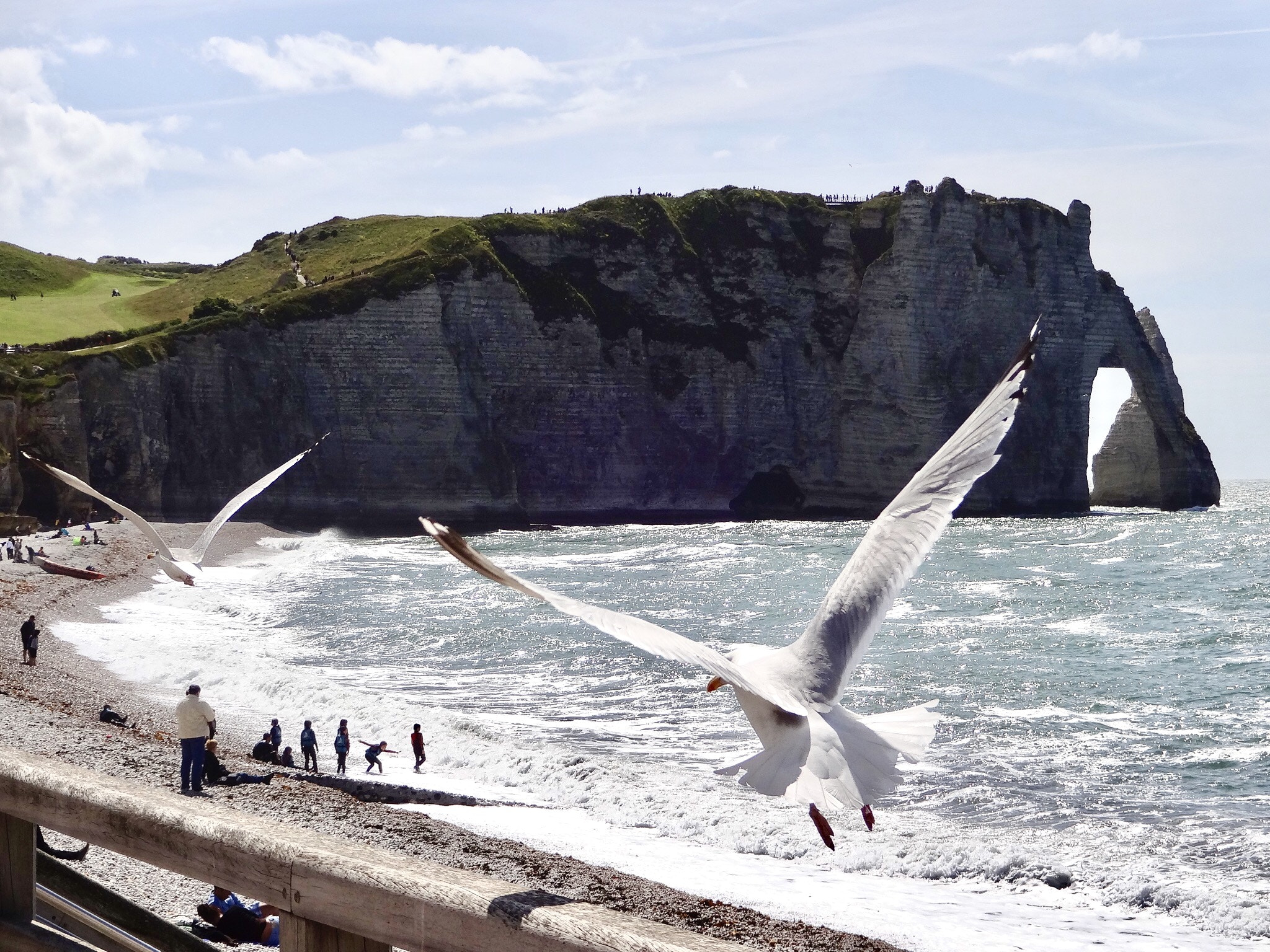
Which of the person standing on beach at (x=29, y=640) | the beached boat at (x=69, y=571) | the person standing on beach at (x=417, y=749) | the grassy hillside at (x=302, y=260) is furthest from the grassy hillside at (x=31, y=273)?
the person standing on beach at (x=417, y=749)

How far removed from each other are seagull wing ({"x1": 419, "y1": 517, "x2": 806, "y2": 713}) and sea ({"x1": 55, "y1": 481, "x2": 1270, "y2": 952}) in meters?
6.78

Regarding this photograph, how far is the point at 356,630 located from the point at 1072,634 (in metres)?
21.2

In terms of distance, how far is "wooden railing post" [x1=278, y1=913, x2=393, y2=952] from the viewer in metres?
3.03

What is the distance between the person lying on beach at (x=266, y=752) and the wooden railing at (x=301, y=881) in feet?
53.6

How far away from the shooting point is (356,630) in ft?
118

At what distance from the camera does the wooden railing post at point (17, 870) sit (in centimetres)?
350

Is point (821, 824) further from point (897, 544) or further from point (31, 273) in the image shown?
point (31, 273)

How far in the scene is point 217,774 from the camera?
16859 mm

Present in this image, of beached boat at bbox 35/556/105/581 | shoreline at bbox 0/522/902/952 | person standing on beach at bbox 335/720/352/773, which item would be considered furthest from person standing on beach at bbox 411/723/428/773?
beached boat at bbox 35/556/105/581

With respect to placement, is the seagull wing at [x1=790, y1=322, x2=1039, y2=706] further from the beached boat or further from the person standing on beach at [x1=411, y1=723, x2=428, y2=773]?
the beached boat

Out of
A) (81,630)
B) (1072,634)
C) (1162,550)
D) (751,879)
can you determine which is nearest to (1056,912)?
(751,879)

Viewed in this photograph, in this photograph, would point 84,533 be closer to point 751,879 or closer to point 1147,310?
point 751,879

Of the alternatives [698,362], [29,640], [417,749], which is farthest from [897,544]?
[698,362]

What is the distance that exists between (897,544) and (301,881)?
454cm
